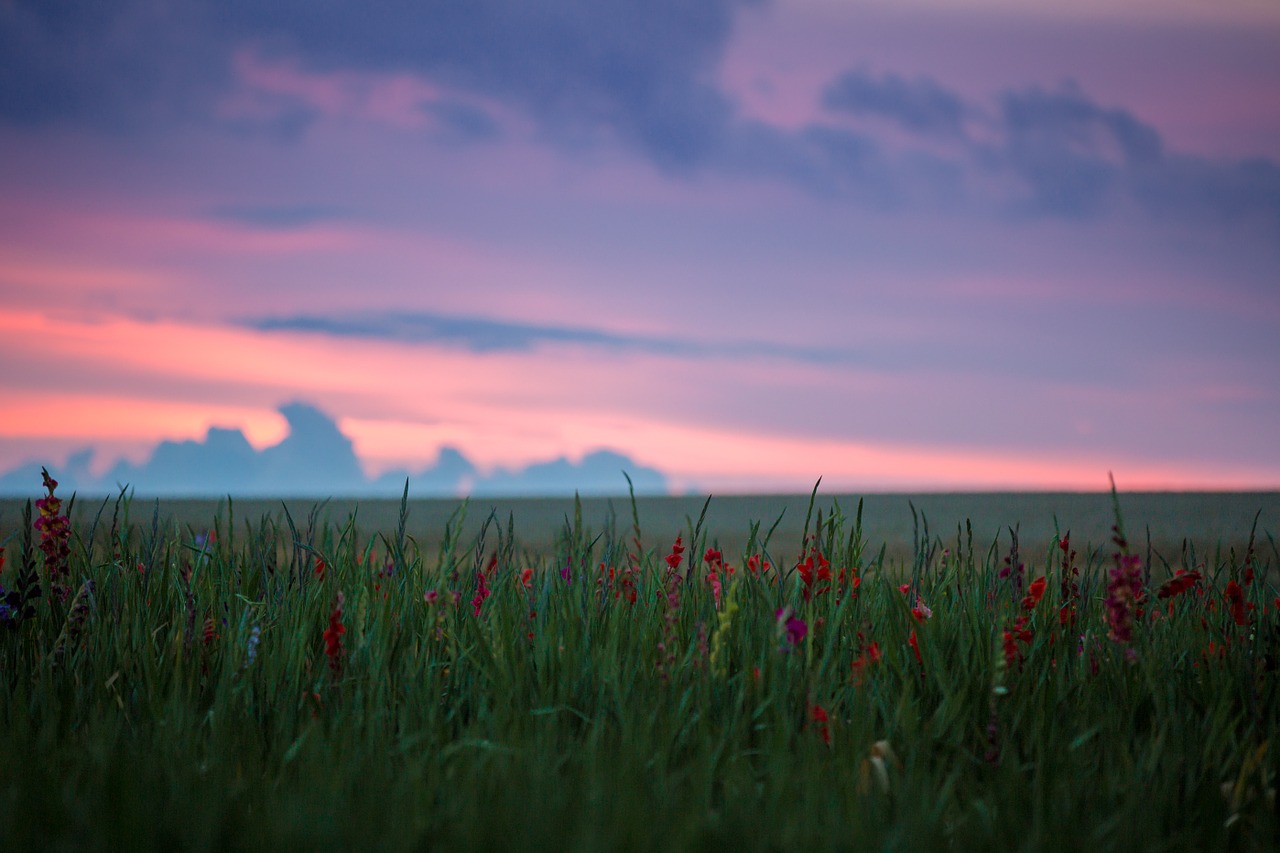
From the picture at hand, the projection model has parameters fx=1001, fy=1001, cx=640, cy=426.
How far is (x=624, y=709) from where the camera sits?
3.13 meters

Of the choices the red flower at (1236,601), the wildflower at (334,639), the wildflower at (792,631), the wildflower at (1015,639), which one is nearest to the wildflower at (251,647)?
the wildflower at (334,639)

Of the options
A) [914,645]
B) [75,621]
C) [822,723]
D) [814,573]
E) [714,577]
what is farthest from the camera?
[714,577]

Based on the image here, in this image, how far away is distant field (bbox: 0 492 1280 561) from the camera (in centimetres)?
1387

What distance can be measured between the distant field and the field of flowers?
23.7 feet

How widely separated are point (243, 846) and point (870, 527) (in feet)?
43.6

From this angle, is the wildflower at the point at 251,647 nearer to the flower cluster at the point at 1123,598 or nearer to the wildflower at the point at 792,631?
the wildflower at the point at 792,631

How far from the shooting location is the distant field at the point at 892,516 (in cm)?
1387

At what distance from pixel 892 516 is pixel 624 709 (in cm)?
1490

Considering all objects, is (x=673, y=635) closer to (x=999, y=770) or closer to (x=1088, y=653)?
(x=999, y=770)

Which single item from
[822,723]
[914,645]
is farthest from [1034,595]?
[822,723]

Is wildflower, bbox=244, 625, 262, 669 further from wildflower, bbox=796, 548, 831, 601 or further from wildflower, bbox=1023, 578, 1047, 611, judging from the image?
wildflower, bbox=1023, 578, 1047, 611

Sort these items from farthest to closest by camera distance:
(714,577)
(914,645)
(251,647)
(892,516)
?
(892,516)
(714,577)
(914,645)
(251,647)

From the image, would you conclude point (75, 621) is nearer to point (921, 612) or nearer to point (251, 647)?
point (251, 647)

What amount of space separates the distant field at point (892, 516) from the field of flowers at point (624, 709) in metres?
7.22
